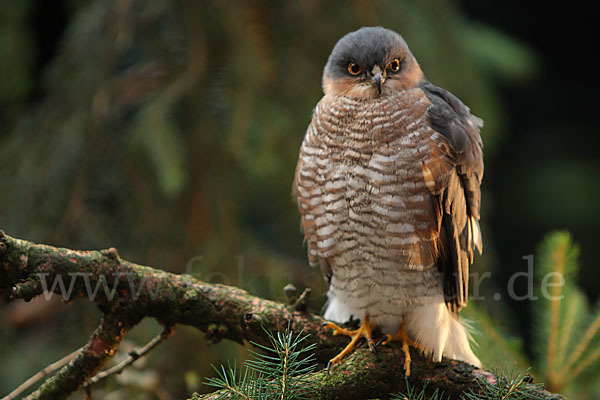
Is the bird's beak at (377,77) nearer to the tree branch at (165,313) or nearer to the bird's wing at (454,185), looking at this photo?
the bird's wing at (454,185)

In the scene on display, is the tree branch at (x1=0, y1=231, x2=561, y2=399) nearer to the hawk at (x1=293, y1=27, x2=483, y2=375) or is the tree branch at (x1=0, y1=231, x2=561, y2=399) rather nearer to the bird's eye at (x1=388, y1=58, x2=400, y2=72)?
the hawk at (x1=293, y1=27, x2=483, y2=375)

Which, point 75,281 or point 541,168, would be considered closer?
point 75,281

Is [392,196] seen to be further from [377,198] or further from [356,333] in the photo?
[356,333]

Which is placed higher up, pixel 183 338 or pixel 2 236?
pixel 2 236

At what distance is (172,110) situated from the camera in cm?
262

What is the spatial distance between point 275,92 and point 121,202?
917mm

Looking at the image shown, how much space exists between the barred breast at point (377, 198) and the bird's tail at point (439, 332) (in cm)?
5

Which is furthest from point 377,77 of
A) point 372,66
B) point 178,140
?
point 178,140

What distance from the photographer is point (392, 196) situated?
171 centimetres

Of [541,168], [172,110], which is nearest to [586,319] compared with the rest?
[172,110]

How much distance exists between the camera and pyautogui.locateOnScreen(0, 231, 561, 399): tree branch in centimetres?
126

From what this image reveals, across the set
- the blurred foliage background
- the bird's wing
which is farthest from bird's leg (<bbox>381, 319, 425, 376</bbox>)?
the blurred foliage background

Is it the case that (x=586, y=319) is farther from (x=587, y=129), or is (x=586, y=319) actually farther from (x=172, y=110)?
(x=587, y=129)

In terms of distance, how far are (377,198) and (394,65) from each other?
54 centimetres
